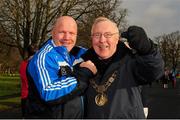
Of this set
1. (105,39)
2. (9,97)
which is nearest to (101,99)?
(105,39)

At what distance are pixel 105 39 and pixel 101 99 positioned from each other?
460 mm

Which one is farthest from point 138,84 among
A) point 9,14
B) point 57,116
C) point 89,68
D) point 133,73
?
point 9,14

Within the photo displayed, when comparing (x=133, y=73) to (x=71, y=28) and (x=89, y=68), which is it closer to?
(x=89, y=68)

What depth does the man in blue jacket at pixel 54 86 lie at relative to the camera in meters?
3.12

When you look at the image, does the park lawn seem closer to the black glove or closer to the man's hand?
the man's hand

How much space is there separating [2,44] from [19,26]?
1.49 meters

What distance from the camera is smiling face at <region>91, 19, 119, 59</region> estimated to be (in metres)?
3.23

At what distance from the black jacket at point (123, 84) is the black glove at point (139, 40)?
118 mm

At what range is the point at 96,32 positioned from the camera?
3295 millimetres

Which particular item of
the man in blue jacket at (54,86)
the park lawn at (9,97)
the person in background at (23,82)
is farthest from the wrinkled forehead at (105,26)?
the park lawn at (9,97)

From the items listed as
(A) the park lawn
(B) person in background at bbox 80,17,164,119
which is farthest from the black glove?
(A) the park lawn

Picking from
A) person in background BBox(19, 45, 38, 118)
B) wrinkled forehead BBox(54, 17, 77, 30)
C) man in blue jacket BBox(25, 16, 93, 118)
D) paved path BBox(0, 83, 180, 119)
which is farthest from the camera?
paved path BBox(0, 83, 180, 119)

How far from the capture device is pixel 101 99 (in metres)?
3.21

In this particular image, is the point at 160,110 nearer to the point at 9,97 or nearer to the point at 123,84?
the point at 9,97
